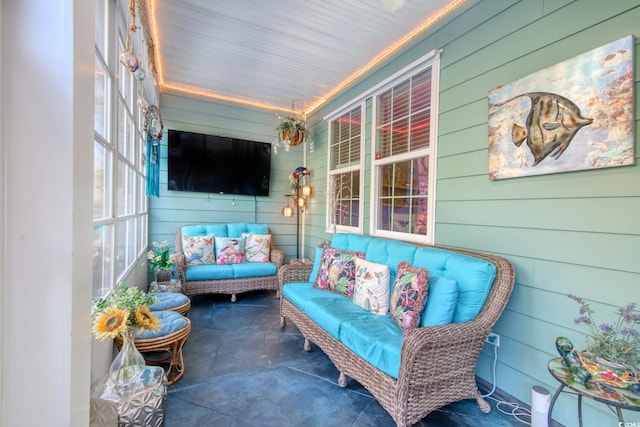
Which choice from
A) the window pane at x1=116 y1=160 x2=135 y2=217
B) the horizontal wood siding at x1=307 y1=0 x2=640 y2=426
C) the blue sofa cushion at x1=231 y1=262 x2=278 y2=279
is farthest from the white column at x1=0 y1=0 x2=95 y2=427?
the blue sofa cushion at x1=231 y1=262 x2=278 y2=279

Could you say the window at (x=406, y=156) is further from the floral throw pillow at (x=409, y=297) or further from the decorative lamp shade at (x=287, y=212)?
the decorative lamp shade at (x=287, y=212)

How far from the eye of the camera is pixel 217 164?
441cm

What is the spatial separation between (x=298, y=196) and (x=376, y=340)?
343cm

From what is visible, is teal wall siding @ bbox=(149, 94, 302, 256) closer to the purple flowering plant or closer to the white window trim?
the white window trim

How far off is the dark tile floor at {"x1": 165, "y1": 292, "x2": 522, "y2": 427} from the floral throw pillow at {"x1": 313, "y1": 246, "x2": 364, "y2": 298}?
1.95 ft

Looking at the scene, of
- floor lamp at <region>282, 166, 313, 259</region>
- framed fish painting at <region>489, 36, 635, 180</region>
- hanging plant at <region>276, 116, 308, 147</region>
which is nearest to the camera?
framed fish painting at <region>489, 36, 635, 180</region>

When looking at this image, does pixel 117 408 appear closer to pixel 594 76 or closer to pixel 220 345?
pixel 220 345

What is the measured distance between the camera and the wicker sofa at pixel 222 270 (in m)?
3.68

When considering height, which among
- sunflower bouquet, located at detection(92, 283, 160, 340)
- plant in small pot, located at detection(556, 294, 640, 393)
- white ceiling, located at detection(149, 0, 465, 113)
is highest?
white ceiling, located at detection(149, 0, 465, 113)

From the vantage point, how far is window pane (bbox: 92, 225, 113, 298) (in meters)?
1.52

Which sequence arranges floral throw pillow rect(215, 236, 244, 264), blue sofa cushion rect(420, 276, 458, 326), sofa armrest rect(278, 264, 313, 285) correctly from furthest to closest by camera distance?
floral throw pillow rect(215, 236, 244, 264) < sofa armrest rect(278, 264, 313, 285) < blue sofa cushion rect(420, 276, 458, 326)

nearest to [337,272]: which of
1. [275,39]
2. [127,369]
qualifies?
Result: [127,369]

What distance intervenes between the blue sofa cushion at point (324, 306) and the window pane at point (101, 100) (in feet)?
6.19

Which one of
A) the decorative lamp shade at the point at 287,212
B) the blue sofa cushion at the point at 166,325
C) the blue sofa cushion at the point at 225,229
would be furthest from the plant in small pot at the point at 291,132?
the blue sofa cushion at the point at 166,325
